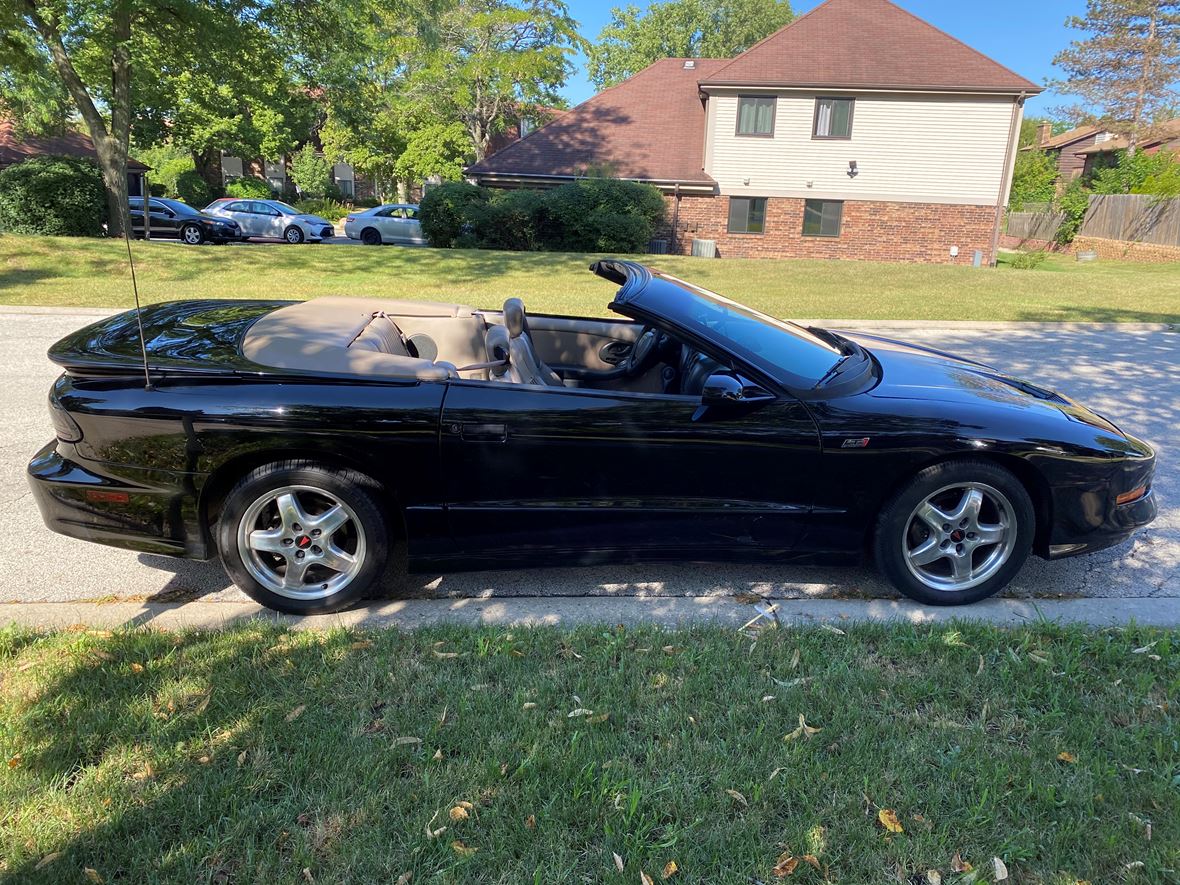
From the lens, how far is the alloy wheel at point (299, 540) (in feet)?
10.5

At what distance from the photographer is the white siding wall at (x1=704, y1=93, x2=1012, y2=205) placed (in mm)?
23922

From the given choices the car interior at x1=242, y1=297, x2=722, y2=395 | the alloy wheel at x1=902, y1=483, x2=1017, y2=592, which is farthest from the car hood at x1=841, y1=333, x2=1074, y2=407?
the car interior at x1=242, y1=297, x2=722, y2=395

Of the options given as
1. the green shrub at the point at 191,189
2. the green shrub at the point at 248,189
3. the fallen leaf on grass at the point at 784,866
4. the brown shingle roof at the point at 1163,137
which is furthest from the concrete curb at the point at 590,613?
the brown shingle roof at the point at 1163,137

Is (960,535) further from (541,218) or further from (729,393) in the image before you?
(541,218)

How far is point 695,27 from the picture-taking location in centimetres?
5791

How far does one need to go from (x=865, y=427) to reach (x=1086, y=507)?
1.08 m

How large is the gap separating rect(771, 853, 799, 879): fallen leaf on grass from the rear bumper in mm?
2491

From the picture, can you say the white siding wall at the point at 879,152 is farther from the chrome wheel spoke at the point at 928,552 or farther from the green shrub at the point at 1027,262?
the chrome wheel spoke at the point at 928,552

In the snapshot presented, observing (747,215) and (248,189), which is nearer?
(747,215)

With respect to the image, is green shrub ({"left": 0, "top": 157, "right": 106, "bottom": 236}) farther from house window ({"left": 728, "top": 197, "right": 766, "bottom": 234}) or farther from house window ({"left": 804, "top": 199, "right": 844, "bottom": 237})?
house window ({"left": 804, "top": 199, "right": 844, "bottom": 237})

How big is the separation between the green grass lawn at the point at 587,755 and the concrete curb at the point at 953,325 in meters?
8.27

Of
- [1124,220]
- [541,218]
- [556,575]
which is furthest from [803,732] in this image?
[1124,220]

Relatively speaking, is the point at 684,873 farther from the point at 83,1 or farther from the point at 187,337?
the point at 83,1

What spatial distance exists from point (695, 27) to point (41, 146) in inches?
1682
